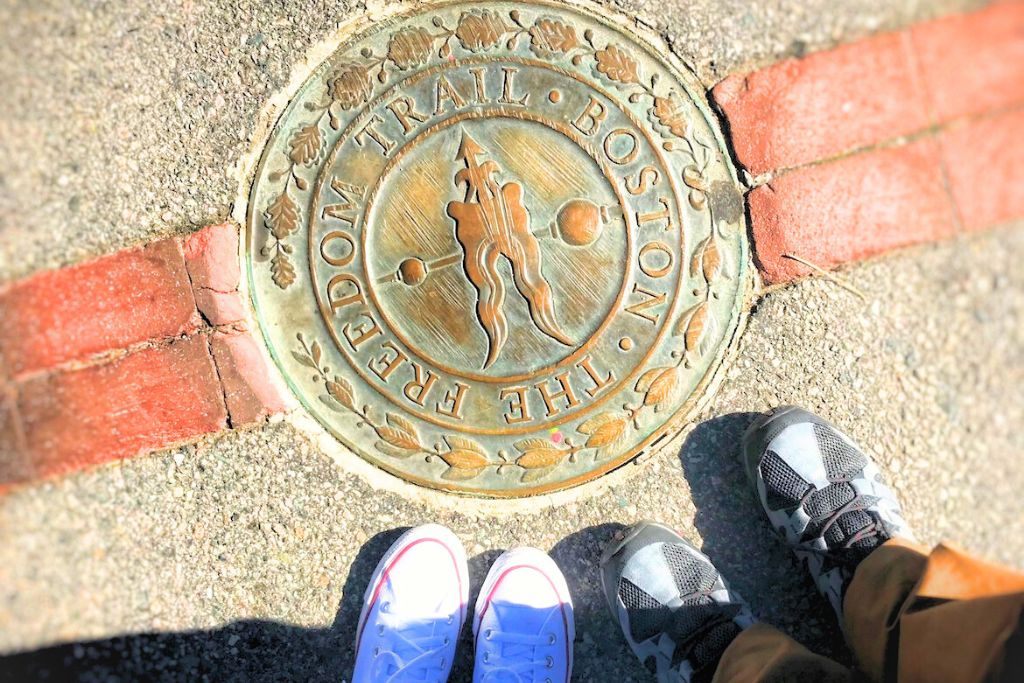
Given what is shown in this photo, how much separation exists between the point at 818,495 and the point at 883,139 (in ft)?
3.66

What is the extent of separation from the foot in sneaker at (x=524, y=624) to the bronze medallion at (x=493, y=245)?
25 cm

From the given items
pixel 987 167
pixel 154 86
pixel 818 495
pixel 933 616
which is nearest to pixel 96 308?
pixel 154 86

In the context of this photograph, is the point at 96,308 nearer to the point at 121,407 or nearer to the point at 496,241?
the point at 121,407

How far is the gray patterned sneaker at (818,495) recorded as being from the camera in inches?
77.4

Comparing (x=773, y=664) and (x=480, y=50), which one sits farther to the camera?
(x=480, y=50)

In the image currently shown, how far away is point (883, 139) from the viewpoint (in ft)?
6.82

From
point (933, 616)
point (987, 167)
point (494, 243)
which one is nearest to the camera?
point (933, 616)

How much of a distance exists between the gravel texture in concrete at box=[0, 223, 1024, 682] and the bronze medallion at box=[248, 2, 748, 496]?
15cm

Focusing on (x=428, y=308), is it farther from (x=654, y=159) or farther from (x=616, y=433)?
(x=654, y=159)

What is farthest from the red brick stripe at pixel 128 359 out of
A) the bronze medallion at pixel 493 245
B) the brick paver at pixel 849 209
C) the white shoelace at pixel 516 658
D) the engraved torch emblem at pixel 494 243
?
the brick paver at pixel 849 209

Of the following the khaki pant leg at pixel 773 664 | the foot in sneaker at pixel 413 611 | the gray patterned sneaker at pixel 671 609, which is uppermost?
the foot in sneaker at pixel 413 611

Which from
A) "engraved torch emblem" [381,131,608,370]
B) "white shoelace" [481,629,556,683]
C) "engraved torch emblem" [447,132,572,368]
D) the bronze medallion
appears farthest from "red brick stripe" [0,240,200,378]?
"white shoelace" [481,629,556,683]

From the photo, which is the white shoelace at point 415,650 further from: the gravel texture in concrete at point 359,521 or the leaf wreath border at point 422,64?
the leaf wreath border at point 422,64

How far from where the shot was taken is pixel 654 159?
6.45 ft
